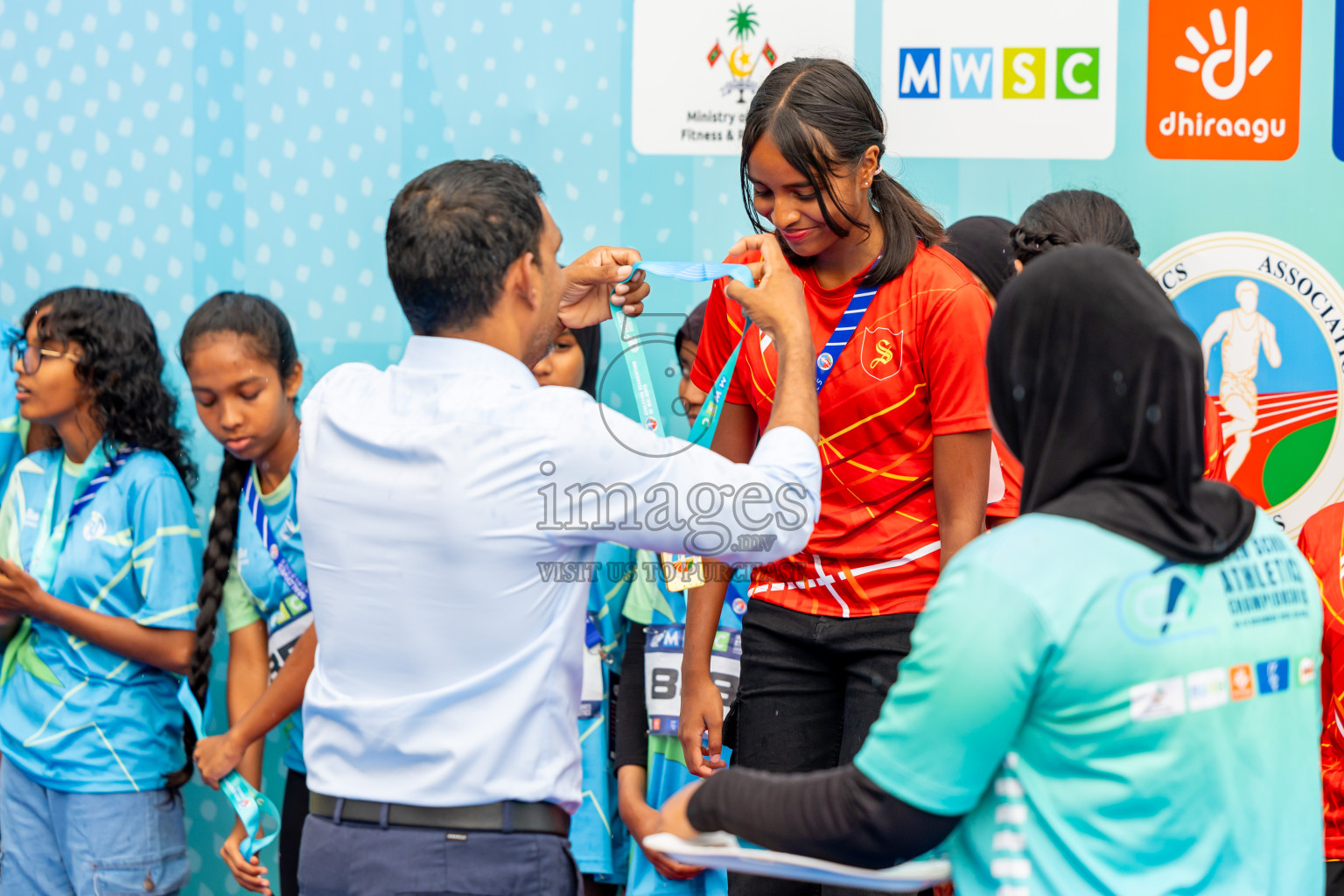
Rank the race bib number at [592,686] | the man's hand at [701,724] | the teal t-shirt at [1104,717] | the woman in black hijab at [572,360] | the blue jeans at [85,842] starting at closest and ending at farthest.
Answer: the teal t-shirt at [1104,717] < the man's hand at [701,724] < the blue jeans at [85,842] < the race bib number at [592,686] < the woman in black hijab at [572,360]

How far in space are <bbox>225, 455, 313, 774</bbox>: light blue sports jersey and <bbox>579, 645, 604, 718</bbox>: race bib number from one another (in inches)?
27.0

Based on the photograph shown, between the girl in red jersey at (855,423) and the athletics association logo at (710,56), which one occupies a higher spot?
the athletics association logo at (710,56)

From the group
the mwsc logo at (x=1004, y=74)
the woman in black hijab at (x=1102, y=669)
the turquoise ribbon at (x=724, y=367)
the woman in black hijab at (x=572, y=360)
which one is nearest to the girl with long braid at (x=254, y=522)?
the woman in black hijab at (x=572, y=360)

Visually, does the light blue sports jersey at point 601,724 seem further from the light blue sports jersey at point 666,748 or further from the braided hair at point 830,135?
the braided hair at point 830,135

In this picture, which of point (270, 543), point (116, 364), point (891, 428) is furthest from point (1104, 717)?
point (116, 364)

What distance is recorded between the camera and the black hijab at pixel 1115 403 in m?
1.21

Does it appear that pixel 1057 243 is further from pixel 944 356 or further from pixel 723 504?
pixel 723 504

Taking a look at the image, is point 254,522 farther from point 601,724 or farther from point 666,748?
point 666,748

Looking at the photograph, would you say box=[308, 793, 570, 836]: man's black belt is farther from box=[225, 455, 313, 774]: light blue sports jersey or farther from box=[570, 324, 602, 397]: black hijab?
box=[570, 324, 602, 397]: black hijab

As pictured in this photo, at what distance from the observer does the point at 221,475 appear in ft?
9.89

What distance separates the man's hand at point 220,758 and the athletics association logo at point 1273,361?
248 cm

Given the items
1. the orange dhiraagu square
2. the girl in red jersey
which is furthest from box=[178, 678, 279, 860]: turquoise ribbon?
the orange dhiraagu square

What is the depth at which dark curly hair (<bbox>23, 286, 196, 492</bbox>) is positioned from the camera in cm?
289

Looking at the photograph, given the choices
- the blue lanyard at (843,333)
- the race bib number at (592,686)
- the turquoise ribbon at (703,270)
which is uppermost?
the turquoise ribbon at (703,270)
